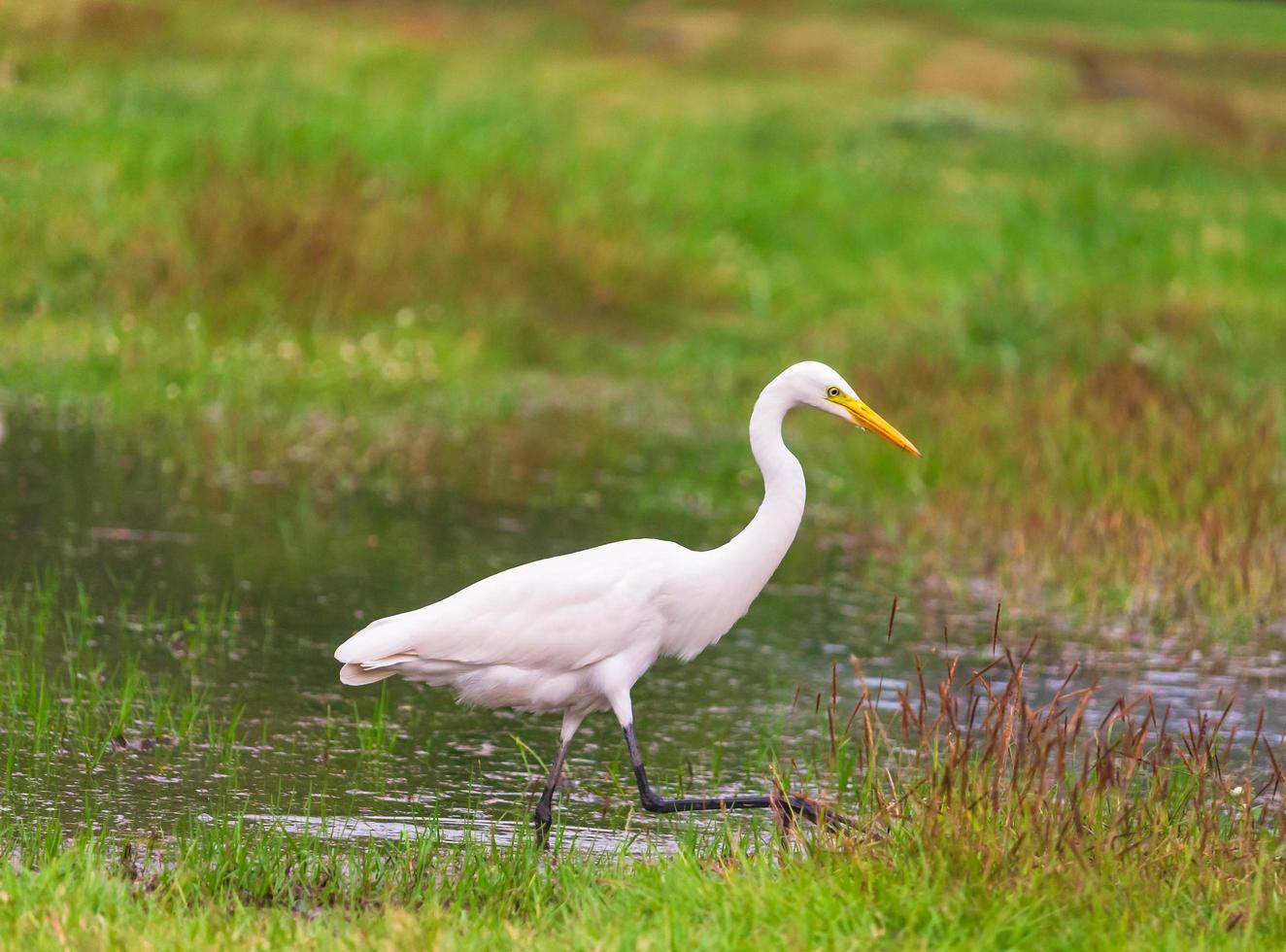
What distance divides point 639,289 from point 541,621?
9840 millimetres

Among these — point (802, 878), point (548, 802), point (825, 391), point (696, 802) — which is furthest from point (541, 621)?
point (802, 878)

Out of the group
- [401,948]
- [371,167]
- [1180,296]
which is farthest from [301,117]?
[401,948]

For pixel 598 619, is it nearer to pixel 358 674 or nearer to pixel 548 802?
pixel 548 802

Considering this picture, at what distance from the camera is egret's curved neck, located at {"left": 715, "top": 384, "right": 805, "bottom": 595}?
5.42 metres

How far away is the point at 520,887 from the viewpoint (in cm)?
441

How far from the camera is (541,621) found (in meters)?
5.26

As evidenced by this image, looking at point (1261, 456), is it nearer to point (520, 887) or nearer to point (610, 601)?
point (610, 601)

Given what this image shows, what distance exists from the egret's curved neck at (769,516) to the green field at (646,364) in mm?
716

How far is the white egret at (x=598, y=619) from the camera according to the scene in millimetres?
5238

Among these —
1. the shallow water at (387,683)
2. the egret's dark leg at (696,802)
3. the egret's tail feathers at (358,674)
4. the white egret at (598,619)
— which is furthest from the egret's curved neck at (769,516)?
the egret's tail feathers at (358,674)

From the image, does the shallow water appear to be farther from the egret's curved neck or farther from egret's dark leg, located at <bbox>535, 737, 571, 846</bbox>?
the egret's curved neck

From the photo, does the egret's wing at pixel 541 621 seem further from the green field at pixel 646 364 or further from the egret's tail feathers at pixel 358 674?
the green field at pixel 646 364

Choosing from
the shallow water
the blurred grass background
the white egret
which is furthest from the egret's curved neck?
the blurred grass background

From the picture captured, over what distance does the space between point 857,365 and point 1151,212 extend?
6897 mm
